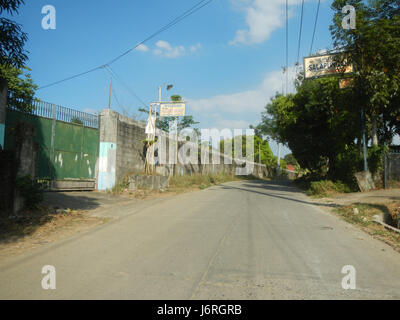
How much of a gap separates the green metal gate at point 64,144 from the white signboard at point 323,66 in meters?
10.6

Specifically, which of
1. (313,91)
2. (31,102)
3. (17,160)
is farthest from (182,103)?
(17,160)

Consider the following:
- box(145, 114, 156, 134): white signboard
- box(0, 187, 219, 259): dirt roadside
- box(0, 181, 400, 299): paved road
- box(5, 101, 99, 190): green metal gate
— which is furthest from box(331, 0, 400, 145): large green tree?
box(5, 101, 99, 190): green metal gate

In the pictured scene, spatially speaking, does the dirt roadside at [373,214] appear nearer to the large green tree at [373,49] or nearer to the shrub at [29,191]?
the large green tree at [373,49]

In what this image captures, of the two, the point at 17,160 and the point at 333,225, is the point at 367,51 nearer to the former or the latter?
the point at 333,225

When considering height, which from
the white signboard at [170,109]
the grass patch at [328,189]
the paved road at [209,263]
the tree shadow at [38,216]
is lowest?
the paved road at [209,263]

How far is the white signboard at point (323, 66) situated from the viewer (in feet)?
46.4

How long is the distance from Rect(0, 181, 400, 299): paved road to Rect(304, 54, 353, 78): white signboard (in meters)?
9.38

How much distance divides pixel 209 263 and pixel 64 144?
985cm

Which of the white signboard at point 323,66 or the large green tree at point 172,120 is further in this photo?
the large green tree at point 172,120

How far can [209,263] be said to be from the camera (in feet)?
14.5

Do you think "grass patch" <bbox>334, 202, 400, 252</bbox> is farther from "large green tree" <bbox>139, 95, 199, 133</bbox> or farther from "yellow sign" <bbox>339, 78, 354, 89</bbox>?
"large green tree" <bbox>139, 95, 199, 133</bbox>

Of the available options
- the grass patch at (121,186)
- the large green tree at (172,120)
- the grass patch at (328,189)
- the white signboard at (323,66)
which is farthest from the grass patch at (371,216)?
the large green tree at (172,120)

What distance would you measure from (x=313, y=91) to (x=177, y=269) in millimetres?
17354
